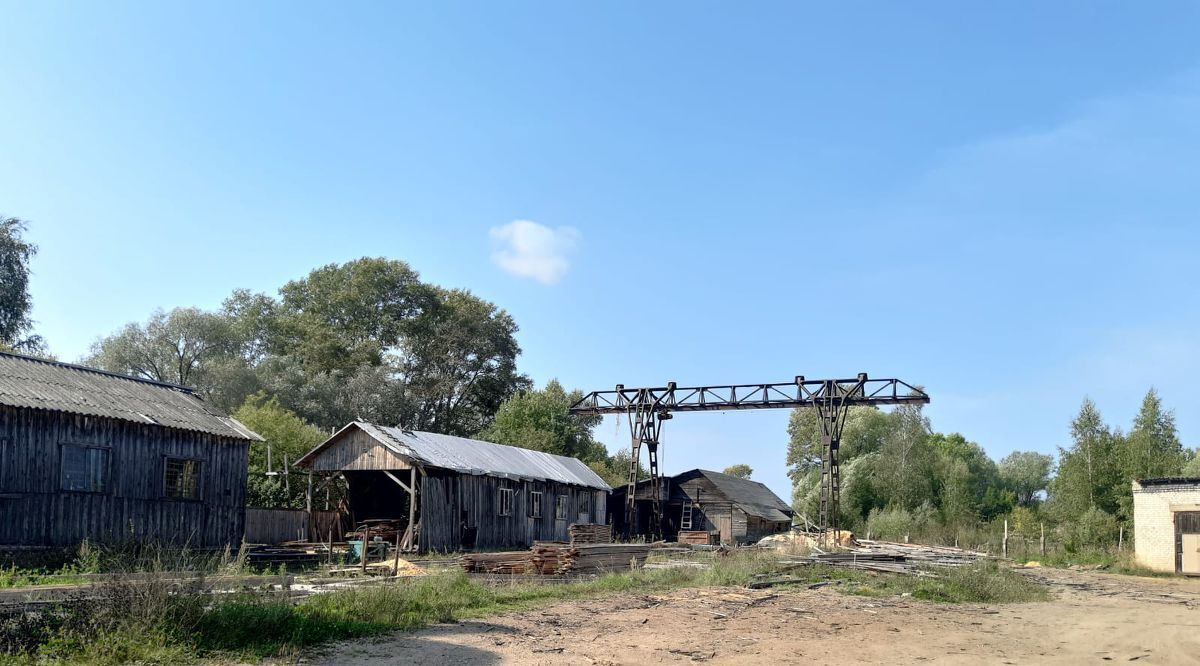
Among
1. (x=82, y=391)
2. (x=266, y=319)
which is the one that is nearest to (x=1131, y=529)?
(x=82, y=391)

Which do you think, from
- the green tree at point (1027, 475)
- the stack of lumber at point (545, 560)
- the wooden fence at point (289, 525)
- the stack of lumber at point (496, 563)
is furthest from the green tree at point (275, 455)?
the green tree at point (1027, 475)

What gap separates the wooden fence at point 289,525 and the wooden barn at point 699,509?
17.5 m

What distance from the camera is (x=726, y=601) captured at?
65.6 ft

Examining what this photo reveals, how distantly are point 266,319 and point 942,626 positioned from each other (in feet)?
181

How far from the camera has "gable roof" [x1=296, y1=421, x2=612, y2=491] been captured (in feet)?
102

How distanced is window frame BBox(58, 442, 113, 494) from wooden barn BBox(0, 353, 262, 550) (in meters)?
0.02

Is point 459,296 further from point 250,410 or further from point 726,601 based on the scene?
point 726,601

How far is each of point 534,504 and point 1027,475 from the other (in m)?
49.0

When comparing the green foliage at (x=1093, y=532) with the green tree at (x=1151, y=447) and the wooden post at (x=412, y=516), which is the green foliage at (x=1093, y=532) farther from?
the wooden post at (x=412, y=516)

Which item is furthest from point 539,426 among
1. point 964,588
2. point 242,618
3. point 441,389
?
point 242,618

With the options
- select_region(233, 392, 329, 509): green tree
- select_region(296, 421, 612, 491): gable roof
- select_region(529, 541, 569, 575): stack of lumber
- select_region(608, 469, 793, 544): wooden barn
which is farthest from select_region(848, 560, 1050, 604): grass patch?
select_region(608, 469, 793, 544): wooden barn

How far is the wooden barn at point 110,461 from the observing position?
20.9 metres

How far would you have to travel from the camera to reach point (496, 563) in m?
23.1

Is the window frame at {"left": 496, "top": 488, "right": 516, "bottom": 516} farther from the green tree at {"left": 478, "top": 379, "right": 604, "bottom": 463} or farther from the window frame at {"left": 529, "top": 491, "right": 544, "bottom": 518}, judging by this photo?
the green tree at {"left": 478, "top": 379, "right": 604, "bottom": 463}
